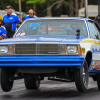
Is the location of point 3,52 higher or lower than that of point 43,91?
higher

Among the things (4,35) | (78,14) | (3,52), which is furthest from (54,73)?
(78,14)

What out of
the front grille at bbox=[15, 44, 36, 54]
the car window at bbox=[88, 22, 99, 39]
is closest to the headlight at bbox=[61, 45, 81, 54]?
the front grille at bbox=[15, 44, 36, 54]

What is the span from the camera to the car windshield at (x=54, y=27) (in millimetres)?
8188

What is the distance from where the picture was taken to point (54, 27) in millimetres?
8266

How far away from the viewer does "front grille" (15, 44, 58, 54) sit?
6926 millimetres

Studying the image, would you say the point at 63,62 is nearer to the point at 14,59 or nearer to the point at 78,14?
the point at 14,59

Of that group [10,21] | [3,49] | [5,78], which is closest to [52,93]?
[5,78]

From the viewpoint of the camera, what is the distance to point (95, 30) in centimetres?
891

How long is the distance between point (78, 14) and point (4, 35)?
37722mm

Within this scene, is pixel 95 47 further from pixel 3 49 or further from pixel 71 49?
pixel 3 49

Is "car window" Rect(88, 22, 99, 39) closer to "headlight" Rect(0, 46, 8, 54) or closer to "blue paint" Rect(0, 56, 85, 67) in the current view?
"blue paint" Rect(0, 56, 85, 67)

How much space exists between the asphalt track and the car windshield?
123cm

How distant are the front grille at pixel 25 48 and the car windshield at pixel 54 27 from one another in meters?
1.29

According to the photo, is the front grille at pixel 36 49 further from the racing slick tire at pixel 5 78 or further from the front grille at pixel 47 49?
the racing slick tire at pixel 5 78
